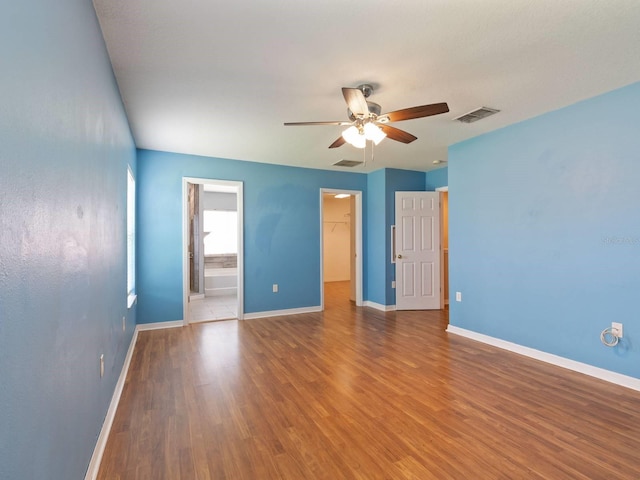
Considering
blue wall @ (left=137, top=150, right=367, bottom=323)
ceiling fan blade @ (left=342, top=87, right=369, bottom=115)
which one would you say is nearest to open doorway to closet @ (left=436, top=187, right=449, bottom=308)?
blue wall @ (left=137, top=150, right=367, bottom=323)

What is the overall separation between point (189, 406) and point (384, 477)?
5.00ft

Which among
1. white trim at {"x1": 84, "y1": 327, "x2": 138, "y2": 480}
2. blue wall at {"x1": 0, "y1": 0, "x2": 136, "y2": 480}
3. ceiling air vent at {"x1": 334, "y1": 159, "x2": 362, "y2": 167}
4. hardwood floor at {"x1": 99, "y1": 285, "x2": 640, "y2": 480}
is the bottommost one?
hardwood floor at {"x1": 99, "y1": 285, "x2": 640, "y2": 480}

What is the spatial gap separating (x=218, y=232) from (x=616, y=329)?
7.60 m

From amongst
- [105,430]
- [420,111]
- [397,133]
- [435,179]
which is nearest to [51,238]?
[105,430]

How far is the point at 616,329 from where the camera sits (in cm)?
283

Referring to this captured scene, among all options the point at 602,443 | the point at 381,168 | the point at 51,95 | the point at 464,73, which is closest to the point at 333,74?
the point at 464,73

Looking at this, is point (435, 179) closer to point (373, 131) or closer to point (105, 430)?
point (373, 131)

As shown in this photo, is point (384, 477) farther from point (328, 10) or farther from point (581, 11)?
point (581, 11)

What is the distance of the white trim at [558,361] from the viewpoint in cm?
276

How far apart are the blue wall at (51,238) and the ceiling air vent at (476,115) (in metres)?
3.14

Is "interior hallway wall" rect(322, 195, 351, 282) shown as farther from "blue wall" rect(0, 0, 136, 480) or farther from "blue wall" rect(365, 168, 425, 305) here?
"blue wall" rect(0, 0, 136, 480)

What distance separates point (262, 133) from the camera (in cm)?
387

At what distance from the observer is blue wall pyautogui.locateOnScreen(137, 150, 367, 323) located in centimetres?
458

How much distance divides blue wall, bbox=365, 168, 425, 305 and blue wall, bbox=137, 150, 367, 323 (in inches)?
12.4
